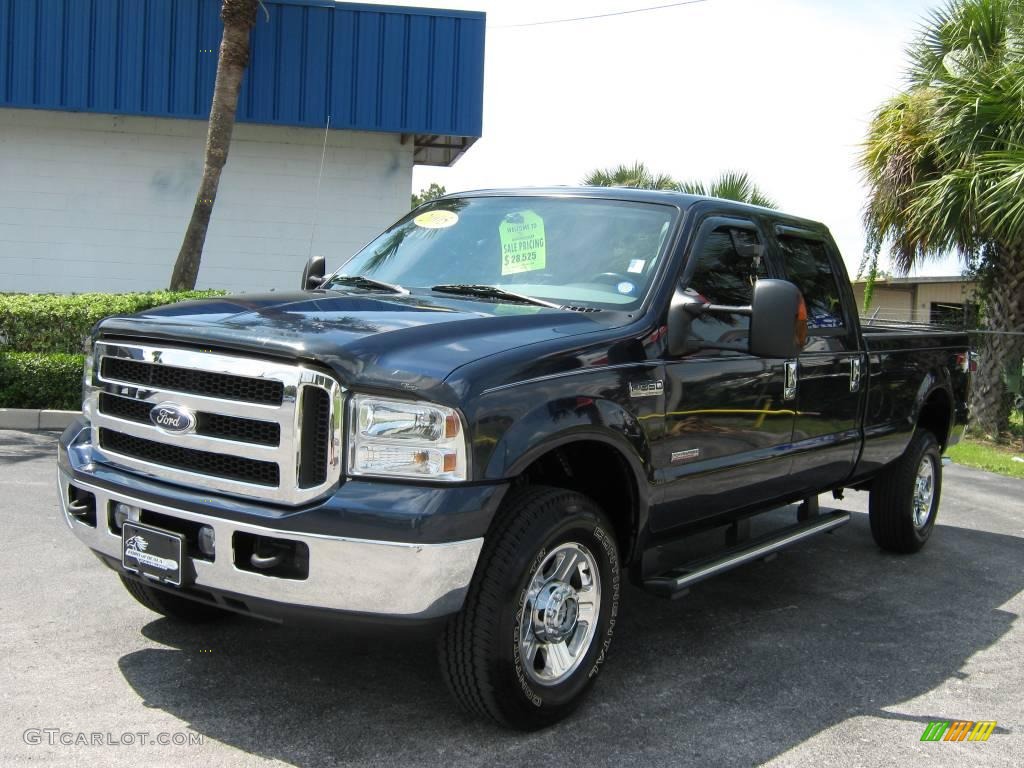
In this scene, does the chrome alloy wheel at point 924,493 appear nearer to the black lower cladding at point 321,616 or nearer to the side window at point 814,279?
the side window at point 814,279

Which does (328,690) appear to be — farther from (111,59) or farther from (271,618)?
(111,59)

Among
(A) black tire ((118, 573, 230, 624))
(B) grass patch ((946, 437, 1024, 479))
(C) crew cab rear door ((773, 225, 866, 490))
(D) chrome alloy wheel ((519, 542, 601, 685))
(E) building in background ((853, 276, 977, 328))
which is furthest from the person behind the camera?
(E) building in background ((853, 276, 977, 328))

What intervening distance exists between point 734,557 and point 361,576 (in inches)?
83.7

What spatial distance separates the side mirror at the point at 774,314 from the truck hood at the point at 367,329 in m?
0.64

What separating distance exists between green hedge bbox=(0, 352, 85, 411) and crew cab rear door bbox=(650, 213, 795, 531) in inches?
312

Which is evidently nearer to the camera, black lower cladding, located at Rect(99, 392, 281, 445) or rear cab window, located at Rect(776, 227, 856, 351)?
black lower cladding, located at Rect(99, 392, 281, 445)

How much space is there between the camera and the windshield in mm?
4527

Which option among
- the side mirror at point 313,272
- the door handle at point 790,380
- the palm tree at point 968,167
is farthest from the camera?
the palm tree at point 968,167

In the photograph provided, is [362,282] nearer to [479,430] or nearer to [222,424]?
[222,424]

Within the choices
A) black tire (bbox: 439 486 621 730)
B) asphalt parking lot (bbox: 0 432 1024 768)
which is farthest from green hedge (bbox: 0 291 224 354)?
black tire (bbox: 439 486 621 730)

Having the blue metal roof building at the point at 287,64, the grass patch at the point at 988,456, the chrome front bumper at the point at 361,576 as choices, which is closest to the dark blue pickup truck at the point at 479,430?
the chrome front bumper at the point at 361,576

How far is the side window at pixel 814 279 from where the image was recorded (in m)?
5.56

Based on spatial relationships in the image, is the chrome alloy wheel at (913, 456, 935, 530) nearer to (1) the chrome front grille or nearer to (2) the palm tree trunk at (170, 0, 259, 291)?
(1) the chrome front grille

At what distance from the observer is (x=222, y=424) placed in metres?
3.56
